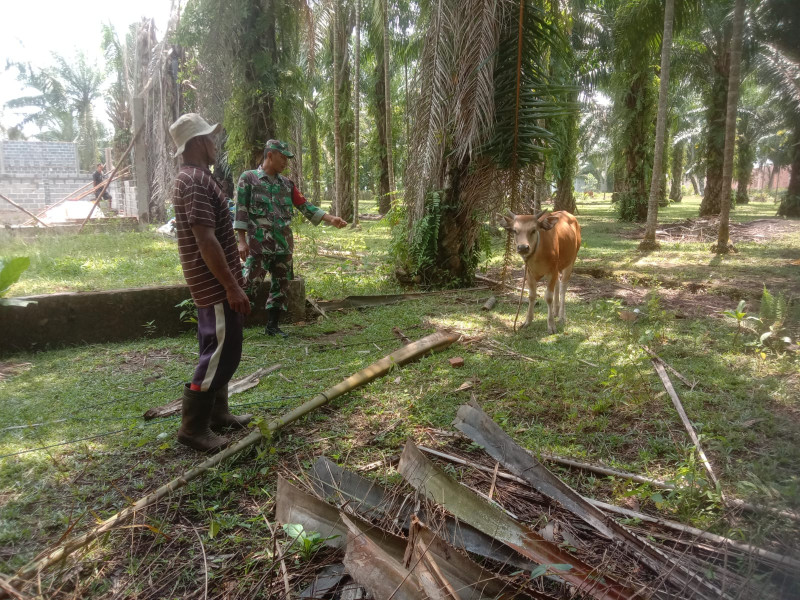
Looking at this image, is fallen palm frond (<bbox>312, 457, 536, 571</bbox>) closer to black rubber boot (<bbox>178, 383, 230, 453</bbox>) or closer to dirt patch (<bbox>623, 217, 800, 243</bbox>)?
black rubber boot (<bbox>178, 383, 230, 453</bbox>)

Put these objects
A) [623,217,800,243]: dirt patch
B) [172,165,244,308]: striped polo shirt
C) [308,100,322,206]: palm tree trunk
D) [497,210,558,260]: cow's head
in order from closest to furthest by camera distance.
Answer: [172,165,244,308]: striped polo shirt
[497,210,558,260]: cow's head
[623,217,800,243]: dirt patch
[308,100,322,206]: palm tree trunk

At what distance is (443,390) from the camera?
4.57m

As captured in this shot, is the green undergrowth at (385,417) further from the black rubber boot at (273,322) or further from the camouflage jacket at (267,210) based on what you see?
the camouflage jacket at (267,210)

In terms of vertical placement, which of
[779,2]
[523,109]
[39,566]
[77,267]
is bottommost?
[39,566]

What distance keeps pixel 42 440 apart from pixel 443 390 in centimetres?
287

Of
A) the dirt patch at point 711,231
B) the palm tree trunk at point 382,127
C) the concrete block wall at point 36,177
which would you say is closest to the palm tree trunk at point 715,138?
the dirt patch at point 711,231

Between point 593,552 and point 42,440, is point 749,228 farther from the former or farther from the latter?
point 42,440

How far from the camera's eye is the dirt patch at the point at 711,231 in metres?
13.0

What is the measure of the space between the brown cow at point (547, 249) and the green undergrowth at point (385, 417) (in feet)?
1.52

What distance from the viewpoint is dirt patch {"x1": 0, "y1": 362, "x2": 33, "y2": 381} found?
503cm

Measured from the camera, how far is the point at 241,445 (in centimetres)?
348

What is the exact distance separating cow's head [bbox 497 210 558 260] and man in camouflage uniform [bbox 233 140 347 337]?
1.92 m

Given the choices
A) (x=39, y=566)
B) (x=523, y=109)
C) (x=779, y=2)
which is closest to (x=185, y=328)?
(x=39, y=566)

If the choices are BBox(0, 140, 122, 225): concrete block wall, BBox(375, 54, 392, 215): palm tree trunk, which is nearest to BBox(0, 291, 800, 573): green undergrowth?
BBox(0, 140, 122, 225): concrete block wall
